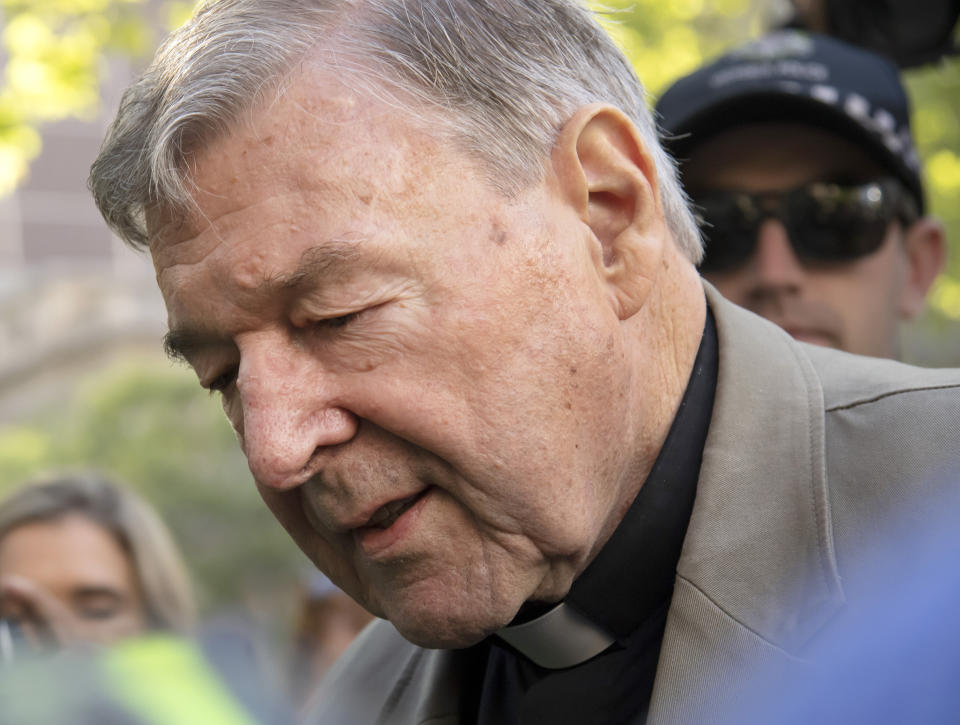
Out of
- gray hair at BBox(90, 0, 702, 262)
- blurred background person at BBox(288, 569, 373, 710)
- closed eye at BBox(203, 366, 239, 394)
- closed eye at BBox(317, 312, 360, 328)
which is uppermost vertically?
gray hair at BBox(90, 0, 702, 262)

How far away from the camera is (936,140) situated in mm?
9500

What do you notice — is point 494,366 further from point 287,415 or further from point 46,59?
point 46,59

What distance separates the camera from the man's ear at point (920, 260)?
136 inches

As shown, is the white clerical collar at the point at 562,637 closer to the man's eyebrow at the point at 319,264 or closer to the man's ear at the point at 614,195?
the man's ear at the point at 614,195

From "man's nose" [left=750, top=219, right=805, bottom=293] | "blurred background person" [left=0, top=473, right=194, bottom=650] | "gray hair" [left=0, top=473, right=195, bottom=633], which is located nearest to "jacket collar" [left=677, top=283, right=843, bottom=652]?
"man's nose" [left=750, top=219, right=805, bottom=293]

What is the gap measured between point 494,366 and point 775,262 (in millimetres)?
1571

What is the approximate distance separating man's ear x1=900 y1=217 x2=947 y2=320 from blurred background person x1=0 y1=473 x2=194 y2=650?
9.07ft

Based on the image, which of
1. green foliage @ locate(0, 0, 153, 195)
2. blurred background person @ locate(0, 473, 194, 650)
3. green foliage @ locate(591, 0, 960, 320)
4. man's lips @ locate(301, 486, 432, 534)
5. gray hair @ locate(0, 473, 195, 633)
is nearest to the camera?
man's lips @ locate(301, 486, 432, 534)

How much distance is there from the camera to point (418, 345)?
74.3 inches

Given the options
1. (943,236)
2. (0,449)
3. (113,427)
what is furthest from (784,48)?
(0,449)

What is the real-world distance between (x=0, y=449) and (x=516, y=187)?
12418 millimetres

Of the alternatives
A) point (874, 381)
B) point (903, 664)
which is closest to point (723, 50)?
point (874, 381)

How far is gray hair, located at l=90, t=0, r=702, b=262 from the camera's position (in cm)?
195

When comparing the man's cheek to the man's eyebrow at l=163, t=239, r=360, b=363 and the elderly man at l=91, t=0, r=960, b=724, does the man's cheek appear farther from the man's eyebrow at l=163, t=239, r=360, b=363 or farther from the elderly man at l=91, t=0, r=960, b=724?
the man's eyebrow at l=163, t=239, r=360, b=363
